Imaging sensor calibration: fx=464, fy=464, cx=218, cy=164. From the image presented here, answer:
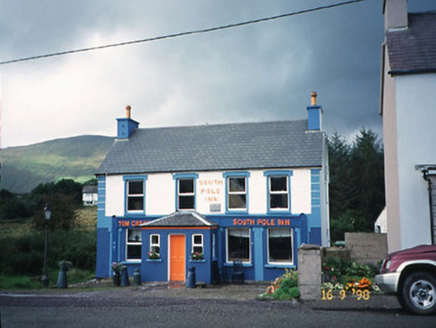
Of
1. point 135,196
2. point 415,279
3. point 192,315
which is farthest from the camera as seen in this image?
point 135,196

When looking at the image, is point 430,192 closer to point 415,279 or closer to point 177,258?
point 415,279

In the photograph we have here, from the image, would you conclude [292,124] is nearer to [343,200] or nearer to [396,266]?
[396,266]

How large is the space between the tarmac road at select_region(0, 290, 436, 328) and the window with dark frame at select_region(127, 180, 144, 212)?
1236 cm

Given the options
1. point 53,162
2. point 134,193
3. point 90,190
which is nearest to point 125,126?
point 134,193

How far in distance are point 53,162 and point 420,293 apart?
361 feet

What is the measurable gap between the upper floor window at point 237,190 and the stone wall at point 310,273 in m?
11.1

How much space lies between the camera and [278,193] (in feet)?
77.5

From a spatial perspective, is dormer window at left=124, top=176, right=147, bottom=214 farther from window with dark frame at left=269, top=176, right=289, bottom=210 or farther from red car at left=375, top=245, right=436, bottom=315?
red car at left=375, top=245, right=436, bottom=315

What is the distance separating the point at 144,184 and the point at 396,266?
17245 millimetres

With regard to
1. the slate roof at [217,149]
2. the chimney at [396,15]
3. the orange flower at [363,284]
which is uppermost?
the chimney at [396,15]

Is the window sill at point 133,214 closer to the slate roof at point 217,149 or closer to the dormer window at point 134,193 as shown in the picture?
the dormer window at point 134,193

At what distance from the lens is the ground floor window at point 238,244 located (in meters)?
23.9

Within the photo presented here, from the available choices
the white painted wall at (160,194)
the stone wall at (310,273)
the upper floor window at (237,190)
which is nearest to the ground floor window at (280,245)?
the upper floor window at (237,190)

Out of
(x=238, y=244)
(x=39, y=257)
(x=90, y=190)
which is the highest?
(x=90, y=190)
